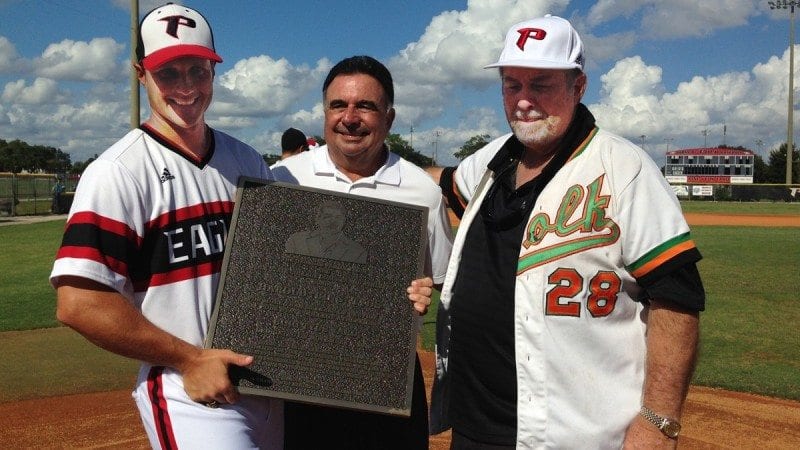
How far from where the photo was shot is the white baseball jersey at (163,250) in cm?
249

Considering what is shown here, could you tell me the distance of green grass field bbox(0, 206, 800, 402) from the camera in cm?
770

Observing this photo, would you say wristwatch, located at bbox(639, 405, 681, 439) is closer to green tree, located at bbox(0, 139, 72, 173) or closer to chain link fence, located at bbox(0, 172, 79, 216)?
chain link fence, located at bbox(0, 172, 79, 216)

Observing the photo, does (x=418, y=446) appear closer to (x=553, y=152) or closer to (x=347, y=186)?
(x=347, y=186)

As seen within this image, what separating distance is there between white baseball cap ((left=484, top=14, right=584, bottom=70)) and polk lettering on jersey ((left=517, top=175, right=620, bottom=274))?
0.51 metres

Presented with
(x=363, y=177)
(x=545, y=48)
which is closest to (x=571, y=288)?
(x=545, y=48)

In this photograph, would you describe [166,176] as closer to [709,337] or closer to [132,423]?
[132,423]

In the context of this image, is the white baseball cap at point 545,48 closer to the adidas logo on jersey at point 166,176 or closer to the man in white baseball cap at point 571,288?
the man in white baseball cap at point 571,288

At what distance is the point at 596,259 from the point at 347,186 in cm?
137

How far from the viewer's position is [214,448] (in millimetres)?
2703

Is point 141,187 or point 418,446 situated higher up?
point 141,187

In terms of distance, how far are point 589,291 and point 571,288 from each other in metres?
0.07

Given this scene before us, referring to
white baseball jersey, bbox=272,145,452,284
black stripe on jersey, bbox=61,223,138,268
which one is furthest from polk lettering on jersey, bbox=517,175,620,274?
black stripe on jersey, bbox=61,223,138,268

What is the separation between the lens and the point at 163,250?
8.67ft

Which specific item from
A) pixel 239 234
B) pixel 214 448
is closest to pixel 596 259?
pixel 239 234
